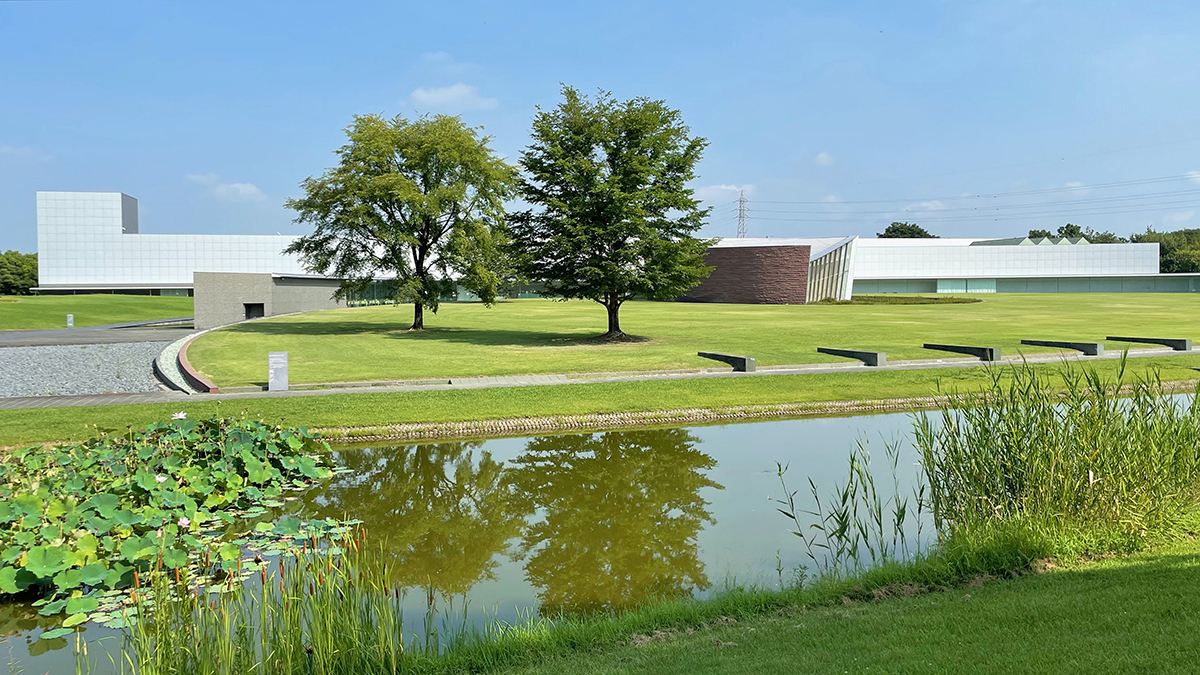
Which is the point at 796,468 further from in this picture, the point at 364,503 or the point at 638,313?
the point at 638,313

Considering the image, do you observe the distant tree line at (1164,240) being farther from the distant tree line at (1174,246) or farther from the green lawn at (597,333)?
the green lawn at (597,333)

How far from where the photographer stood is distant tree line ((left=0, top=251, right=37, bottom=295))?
82.3 meters

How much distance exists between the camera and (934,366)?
19797 mm

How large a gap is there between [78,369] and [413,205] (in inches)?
555

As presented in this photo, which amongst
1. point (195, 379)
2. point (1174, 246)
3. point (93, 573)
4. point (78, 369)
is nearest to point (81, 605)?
point (93, 573)

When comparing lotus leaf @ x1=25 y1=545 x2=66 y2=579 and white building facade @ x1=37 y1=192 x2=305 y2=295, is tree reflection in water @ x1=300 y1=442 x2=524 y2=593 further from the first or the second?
white building facade @ x1=37 y1=192 x2=305 y2=295

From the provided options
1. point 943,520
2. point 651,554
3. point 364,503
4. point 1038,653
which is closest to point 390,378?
point 364,503

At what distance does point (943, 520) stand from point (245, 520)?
6823 mm

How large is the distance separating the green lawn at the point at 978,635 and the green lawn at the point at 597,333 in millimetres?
14680

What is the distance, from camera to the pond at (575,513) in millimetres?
6344

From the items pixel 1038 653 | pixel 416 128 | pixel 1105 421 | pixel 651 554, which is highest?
pixel 416 128

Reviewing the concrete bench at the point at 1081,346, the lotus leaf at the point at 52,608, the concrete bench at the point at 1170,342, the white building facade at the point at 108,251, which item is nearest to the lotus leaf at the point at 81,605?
the lotus leaf at the point at 52,608

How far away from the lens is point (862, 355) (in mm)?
20953

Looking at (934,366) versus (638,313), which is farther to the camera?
(638,313)
